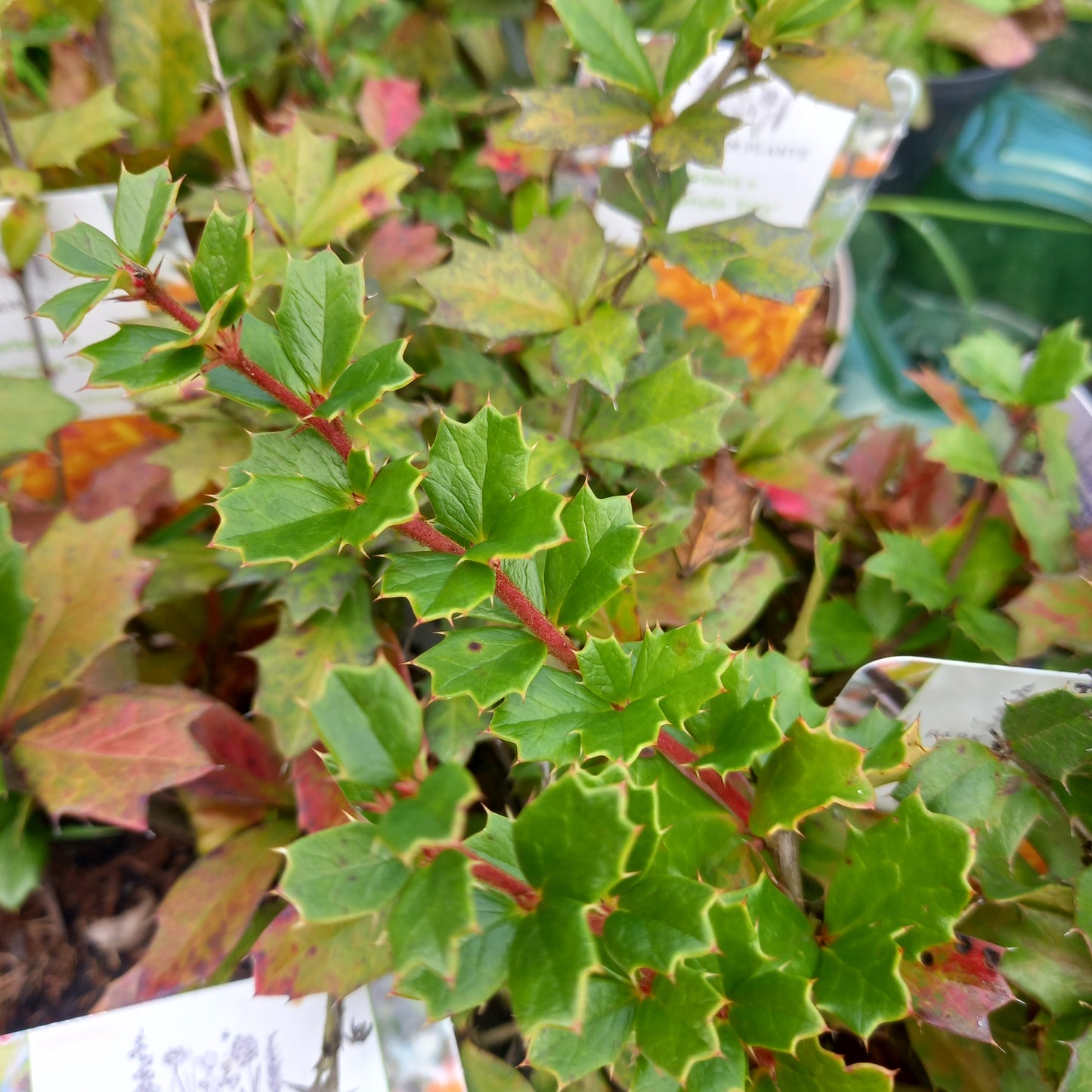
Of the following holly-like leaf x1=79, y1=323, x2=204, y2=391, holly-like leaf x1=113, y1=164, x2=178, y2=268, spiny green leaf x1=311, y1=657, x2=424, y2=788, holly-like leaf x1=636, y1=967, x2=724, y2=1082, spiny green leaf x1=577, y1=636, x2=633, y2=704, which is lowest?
holly-like leaf x1=636, y1=967, x2=724, y2=1082

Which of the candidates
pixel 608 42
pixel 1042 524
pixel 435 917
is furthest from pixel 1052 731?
pixel 608 42

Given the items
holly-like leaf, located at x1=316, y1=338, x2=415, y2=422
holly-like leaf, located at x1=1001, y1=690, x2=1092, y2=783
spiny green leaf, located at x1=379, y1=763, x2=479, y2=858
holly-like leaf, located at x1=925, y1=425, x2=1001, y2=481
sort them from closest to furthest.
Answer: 1. spiny green leaf, located at x1=379, y1=763, x2=479, y2=858
2. holly-like leaf, located at x1=316, y1=338, x2=415, y2=422
3. holly-like leaf, located at x1=1001, y1=690, x2=1092, y2=783
4. holly-like leaf, located at x1=925, y1=425, x2=1001, y2=481

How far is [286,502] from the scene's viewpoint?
0.42 metres

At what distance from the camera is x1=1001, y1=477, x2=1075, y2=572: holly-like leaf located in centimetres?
74

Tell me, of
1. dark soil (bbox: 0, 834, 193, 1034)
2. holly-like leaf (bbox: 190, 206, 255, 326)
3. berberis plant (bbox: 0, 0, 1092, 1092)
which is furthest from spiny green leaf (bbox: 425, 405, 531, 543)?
dark soil (bbox: 0, 834, 193, 1034)

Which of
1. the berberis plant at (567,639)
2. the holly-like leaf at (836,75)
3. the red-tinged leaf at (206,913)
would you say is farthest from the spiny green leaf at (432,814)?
the holly-like leaf at (836,75)

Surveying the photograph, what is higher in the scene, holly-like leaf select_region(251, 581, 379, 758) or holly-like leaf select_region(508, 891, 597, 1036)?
holly-like leaf select_region(508, 891, 597, 1036)

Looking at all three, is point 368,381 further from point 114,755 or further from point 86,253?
point 114,755

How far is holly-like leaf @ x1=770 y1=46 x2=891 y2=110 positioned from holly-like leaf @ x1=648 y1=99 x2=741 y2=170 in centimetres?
7

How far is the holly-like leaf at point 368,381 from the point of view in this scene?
403 millimetres

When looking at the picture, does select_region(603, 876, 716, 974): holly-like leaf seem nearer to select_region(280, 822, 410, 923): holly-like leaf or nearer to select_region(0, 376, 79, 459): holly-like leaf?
select_region(280, 822, 410, 923): holly-like leaf

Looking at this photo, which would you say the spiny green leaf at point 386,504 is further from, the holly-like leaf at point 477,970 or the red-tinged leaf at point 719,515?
the red-tinged leaf at point 719,515

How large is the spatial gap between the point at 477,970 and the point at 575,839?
78mm

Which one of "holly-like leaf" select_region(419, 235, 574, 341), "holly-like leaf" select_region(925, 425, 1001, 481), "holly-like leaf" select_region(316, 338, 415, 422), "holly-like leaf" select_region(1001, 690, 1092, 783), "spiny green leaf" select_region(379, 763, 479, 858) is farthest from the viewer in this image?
"holly-like leaf" select_region(925, 425, 1001, 481)
